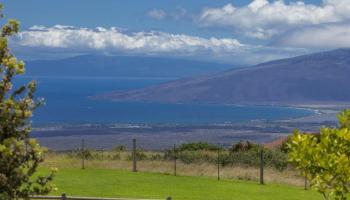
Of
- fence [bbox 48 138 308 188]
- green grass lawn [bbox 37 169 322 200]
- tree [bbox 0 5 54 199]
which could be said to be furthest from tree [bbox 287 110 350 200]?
fence [bbox 48 138 308 188]

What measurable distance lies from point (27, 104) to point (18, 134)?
0.50 m

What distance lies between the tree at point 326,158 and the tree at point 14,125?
389 cm

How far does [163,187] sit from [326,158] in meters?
20.3

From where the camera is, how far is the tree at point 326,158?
370 inches

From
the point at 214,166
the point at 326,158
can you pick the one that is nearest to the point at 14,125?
the point at 326,158

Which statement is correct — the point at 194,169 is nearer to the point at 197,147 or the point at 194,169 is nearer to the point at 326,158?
the point at 197,147

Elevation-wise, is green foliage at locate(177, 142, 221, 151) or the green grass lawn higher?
green foliage at locate(177, 142, 221, 151)

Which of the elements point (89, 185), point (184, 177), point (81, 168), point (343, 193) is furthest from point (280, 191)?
point (343, 193)

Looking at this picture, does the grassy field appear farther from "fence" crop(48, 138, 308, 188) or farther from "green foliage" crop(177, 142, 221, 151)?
"green foliage" crop(177, 142, 221, 151)

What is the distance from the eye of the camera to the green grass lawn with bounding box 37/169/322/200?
26.9 meters

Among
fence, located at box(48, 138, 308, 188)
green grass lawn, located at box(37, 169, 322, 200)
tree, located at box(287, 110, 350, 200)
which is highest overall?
tree, located at box(287, 110, 350, 200)

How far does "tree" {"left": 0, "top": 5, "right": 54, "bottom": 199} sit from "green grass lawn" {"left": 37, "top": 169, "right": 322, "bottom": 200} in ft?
51.6

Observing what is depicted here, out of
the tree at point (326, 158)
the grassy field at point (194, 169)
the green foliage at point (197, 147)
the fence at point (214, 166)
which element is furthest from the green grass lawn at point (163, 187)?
the green foliage at point (197, 147)

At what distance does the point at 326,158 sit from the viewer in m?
9.42
